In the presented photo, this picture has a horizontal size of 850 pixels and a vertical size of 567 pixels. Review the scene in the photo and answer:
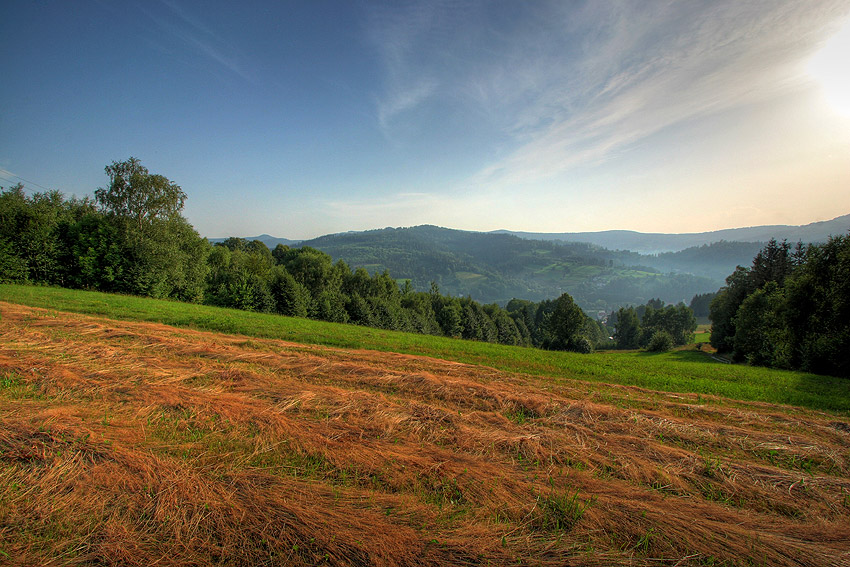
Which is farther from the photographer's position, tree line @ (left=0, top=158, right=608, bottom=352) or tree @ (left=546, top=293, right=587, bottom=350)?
tree @ (left=546, top=293, right=587, bottom=350)

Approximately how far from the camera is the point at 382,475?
4.72 m

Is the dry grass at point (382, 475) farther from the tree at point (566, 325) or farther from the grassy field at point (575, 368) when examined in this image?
the tree at point (566, 325)

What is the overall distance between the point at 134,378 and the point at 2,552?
219 inches

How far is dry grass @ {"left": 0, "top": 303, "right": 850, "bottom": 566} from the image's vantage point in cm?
343

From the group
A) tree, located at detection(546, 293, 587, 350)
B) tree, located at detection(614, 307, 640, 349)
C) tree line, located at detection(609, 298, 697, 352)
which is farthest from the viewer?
tree, located at detection(614, 307, 640, 349)

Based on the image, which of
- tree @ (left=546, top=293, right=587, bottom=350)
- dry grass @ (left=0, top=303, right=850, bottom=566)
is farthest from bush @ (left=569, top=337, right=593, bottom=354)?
dry grass @ (left=0, top=303, right=850, bottom=566)

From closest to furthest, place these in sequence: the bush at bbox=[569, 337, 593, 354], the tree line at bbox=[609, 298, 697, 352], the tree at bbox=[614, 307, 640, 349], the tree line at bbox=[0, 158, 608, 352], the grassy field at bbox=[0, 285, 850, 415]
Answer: the grassy field at bbox=[0, 285, 850, 415] → the tree line at bbox=[0, 158, 608, 352] → the bush at bbox=[569, 337, 593, 354] → the tree line at bbox=[609, 298, 697, 352] → the tree at bbox=[614, 307, 640, 349]

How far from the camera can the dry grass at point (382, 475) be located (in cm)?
343

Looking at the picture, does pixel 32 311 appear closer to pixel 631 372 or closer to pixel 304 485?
pixel 304 485

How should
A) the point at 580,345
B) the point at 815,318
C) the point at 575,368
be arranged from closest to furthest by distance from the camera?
the point at 575,368
the point at 815,318
the point at 580,345

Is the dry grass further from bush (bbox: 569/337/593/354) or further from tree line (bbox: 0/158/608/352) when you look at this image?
bush (bbox: 569/337/593/354)

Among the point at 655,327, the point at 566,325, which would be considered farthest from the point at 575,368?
the point at 655,327

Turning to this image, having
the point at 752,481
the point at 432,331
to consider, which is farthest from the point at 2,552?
the point at 432,331

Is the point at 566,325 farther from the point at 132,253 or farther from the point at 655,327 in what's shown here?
the point at 655,327
